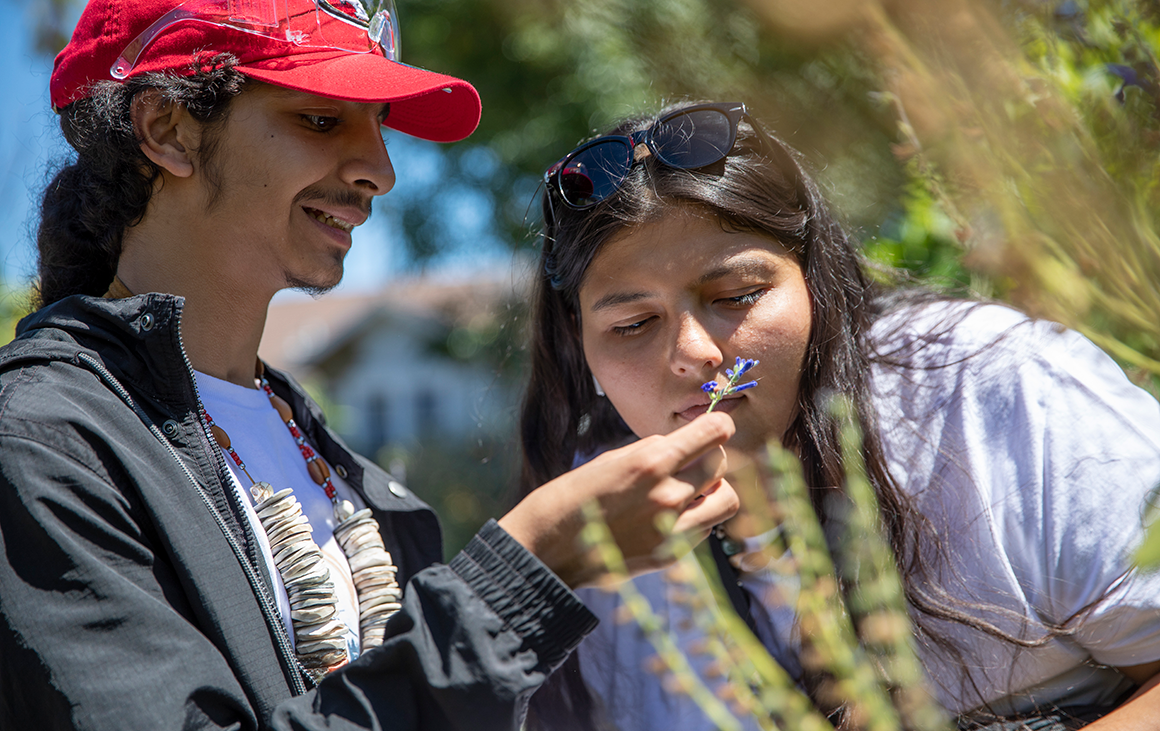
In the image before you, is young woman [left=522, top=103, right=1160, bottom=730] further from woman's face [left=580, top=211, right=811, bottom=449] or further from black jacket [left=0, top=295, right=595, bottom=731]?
black jacket [left=0, top=295, right=595, bottom=731]

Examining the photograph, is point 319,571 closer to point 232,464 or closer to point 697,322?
point 232,464


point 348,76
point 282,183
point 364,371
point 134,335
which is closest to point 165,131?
point 282,183

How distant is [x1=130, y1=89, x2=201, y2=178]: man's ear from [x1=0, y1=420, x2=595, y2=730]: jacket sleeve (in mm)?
752

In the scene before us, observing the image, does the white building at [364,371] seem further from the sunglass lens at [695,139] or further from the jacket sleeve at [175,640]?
the jacket sleeve at [175,640]

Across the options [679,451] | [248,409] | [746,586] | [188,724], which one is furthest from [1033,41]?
[248,409]

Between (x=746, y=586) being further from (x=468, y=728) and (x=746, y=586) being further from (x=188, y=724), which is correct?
Answer: (x=188, y=724)

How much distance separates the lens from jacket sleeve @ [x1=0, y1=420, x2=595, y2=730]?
114 centimetres

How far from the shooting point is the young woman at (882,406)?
5.05 ft

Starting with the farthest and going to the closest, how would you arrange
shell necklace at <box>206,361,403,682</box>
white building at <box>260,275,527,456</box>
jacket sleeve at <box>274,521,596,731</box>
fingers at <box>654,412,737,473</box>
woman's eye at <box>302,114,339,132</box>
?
1. white building at <box>260,275,527,456</box>
2. woman's eye at <box>302,114,339,132</box>
3. shell necklace at <box>206,361,403,682</box>
4. fingers at <box>654,412,737,473</box>
5. jacket sleeve at <box>274,521,596,731</box>

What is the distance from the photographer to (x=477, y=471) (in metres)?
10.4

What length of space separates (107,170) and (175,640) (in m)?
1.13

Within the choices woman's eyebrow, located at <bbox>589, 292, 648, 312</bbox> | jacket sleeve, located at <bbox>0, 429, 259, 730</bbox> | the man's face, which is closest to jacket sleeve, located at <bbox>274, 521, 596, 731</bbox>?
jacket sleeve, located at <bbox>0, 429, 259, 730</bbox>

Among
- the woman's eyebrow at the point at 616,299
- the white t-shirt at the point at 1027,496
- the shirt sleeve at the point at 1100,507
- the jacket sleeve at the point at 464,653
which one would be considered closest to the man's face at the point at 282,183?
the woman's eyebrow at the point at 616,299

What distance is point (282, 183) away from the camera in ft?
5.82
